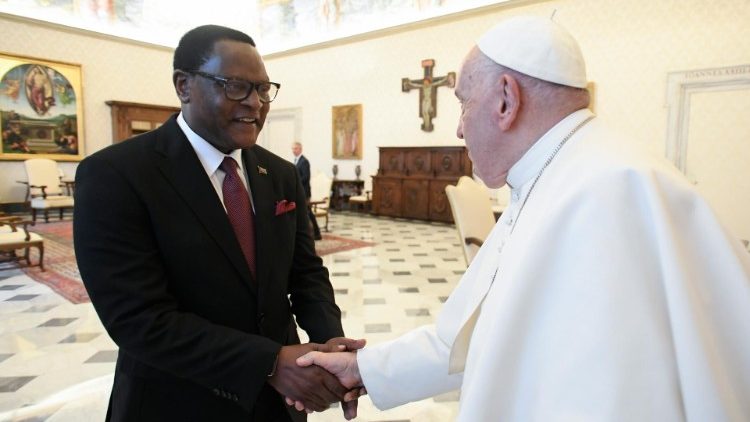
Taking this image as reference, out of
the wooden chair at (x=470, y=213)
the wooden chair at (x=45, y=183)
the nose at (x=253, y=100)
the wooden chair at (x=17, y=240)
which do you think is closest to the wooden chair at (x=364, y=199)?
the wooden chair at (x=45, y=183)

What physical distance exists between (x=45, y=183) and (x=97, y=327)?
28.3 feet

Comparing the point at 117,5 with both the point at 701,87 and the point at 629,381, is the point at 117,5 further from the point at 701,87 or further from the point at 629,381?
the point at 629,381

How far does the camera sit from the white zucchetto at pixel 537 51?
3.69ft

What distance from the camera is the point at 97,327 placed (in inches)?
166

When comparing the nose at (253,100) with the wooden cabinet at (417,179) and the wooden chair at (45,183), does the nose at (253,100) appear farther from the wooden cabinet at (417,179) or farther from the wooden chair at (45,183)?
the wooden chair at (45,183)

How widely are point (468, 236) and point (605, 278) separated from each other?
3.21 metres

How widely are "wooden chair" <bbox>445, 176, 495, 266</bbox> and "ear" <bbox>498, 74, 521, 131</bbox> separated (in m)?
2.73

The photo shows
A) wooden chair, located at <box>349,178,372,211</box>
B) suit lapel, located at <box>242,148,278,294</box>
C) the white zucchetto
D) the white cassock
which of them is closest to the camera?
the white cassock

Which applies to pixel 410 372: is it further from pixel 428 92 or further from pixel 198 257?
pixel 428 92

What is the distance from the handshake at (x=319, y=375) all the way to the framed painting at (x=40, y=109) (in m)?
13.1

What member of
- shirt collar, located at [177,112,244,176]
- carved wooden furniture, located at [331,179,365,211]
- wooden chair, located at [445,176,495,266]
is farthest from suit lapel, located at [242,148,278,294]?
carved wooden furniture, located at [331,179,365,211]

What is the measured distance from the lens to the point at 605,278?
2.88 ft

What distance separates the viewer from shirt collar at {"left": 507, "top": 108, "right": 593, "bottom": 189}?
113 cm

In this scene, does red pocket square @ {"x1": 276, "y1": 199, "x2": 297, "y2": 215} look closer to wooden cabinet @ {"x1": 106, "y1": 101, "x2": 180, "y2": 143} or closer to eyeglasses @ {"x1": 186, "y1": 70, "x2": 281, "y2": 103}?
eyeglasses @ {"x1": 186, "y1": 70, "x2": 281, "y2": 103}
